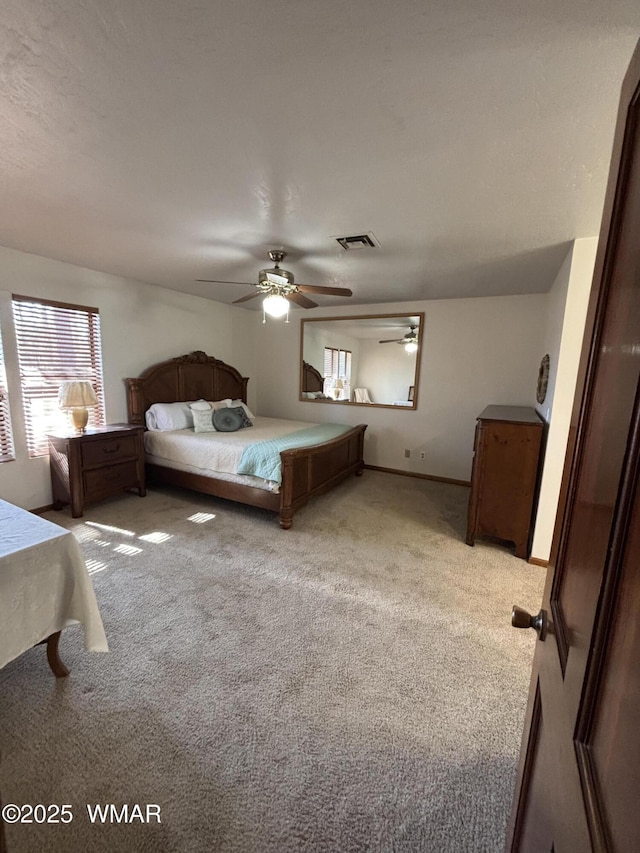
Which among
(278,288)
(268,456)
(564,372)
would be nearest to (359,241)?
(278,288)

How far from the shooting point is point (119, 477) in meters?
3.60

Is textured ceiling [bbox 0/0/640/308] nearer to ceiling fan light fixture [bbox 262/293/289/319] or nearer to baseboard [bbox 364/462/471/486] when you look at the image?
ceiling fan light fixture [bbox 262/293/289/319]

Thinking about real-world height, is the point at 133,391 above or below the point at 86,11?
below

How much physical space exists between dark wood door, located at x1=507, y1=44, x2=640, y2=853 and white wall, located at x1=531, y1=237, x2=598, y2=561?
1.88 m

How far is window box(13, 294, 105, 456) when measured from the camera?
3189mm

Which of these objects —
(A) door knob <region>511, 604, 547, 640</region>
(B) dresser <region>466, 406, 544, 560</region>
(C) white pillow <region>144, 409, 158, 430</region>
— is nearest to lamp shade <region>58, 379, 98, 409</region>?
(C) white pillow <region>144, 409, 158, 430</region>

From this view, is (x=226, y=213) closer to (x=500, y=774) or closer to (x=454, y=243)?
(x=454, y=243)

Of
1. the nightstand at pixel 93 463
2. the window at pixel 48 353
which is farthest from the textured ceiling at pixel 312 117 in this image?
the nightstand at pixel 93 463

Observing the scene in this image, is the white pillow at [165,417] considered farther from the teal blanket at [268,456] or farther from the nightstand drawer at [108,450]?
the teal blanket at [268,456]

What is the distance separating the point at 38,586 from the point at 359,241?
267cm

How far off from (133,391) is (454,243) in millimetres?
3556

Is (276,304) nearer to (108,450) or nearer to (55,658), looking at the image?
(108,450)

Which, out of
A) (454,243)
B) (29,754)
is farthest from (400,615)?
(454,243)

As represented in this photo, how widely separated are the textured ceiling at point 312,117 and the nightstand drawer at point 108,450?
1.80 m
